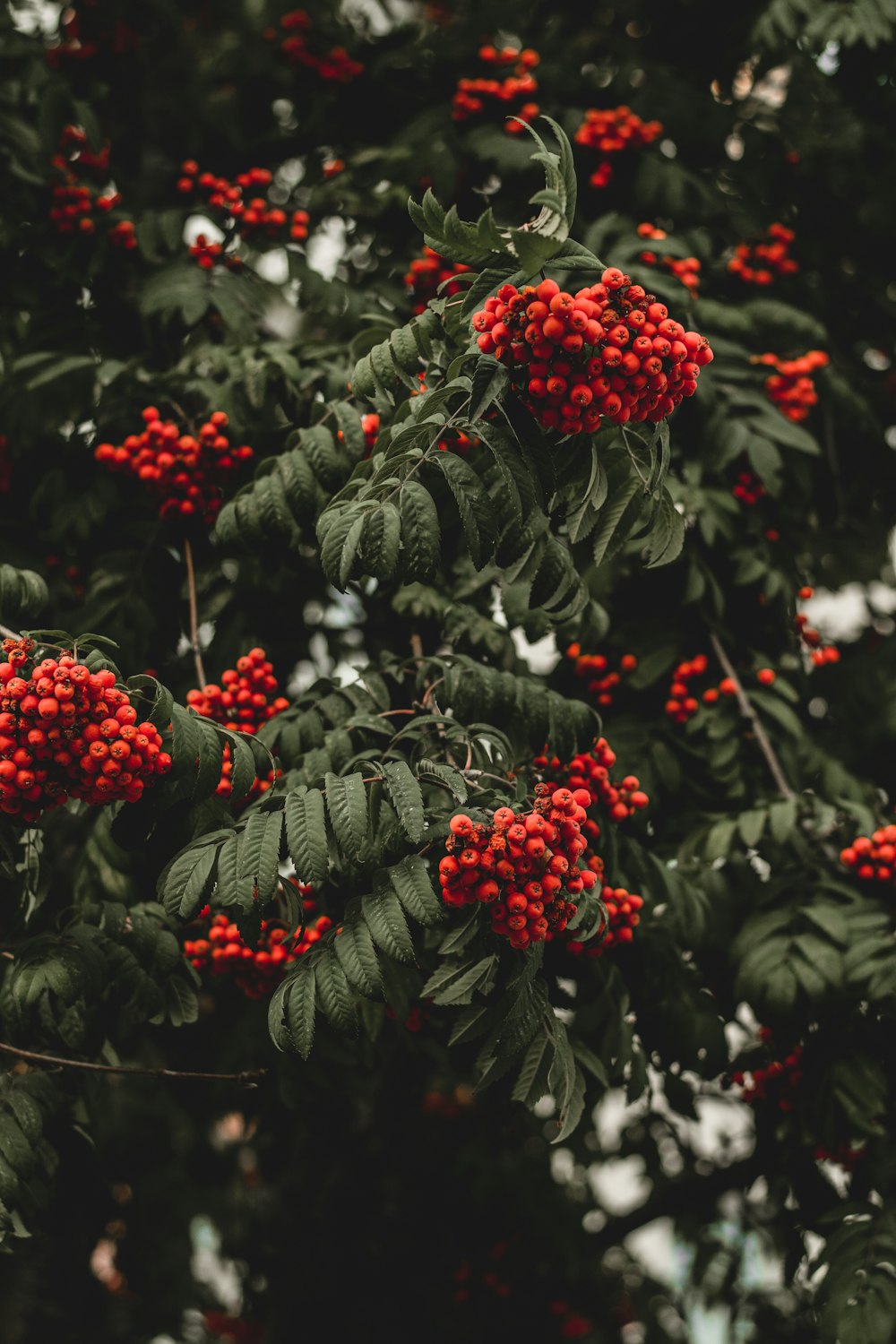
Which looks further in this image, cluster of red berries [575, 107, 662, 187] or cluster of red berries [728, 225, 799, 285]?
cluster of red berries [728, 225, 799, 285]

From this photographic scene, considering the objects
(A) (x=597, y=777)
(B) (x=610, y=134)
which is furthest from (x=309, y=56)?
(A) (x=597, y=777)

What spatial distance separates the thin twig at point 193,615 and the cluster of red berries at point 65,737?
960mm

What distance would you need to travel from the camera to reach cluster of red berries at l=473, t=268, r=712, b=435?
2.32m

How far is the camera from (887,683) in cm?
475

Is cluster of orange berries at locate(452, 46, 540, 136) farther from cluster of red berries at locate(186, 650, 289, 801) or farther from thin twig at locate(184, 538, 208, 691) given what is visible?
cluster of red berries at locate(186, 650, 289, 801)

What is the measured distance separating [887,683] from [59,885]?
3.10m

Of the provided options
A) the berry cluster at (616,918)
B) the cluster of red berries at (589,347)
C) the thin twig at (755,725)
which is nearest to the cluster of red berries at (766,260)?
the thin twig at (755,725)

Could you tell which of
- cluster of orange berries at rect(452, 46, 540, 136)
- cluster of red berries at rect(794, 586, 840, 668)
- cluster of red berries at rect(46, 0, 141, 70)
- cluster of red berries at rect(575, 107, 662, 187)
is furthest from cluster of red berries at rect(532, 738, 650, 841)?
cluster of red berries at rect(46, 0, 141, 70)

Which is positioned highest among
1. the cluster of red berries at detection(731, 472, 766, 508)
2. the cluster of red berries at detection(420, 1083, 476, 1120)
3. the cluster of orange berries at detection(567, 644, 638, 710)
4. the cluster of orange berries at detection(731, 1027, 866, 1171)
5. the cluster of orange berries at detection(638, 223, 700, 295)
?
the cluster of orange berries at detection(638, 223, 700, 295)

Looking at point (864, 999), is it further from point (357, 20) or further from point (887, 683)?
point (357, 20)

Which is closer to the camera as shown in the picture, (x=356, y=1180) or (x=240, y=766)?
(x=240, y=766)

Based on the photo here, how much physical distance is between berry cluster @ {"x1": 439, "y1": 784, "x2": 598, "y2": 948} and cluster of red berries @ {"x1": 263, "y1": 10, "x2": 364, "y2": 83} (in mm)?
3850

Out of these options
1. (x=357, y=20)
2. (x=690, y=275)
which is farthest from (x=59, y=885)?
(x=357, y=20)

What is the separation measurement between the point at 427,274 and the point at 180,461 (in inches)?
48.0
